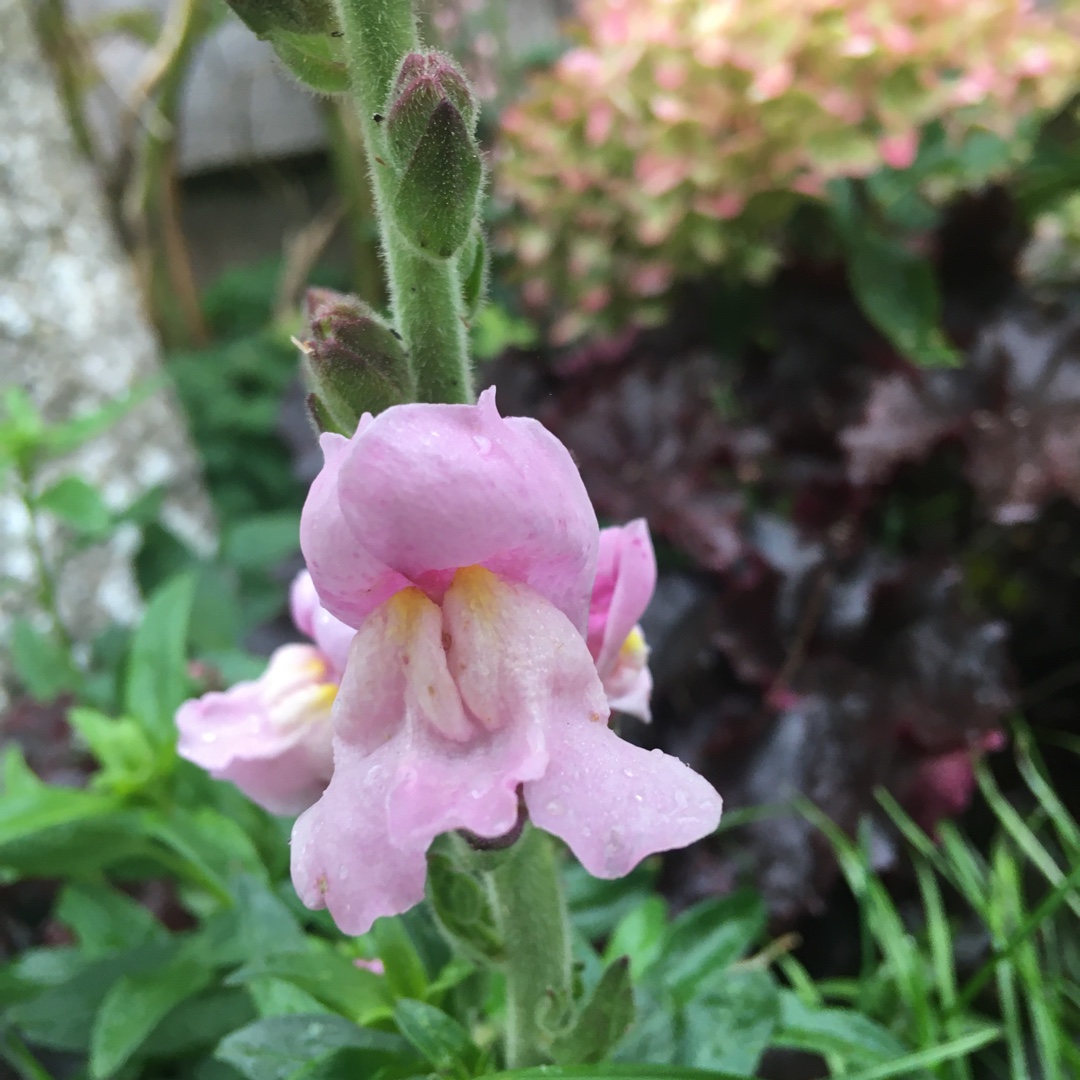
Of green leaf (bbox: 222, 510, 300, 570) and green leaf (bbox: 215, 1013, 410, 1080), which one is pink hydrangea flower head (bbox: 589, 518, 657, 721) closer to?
green leaf (bbox: 215, 1013, 410, 1080)

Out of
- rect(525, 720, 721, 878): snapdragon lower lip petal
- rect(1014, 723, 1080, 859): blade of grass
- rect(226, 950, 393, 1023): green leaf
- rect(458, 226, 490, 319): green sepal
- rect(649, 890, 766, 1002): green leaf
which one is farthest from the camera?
rect(1014, 723, 1080, 859): blade of grass

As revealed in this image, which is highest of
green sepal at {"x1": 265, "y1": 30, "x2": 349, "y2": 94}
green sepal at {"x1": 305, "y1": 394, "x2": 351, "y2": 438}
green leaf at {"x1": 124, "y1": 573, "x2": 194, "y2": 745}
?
green sepal at {"x1": 265, "y1": 30, "x2": 349, "y2": 94}

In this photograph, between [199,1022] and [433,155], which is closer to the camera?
[433,155]

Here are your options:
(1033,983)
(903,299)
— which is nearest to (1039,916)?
(1033,983)

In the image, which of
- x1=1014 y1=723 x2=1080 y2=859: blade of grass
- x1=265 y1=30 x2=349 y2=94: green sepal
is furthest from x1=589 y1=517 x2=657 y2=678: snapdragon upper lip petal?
x1=1014 y1=723 x2=1080 y2=859: blade of grass

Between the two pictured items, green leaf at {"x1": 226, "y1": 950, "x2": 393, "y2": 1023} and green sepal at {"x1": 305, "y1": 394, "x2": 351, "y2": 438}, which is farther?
green leaf at {"x1": 226, "y1": 950, "x2": 393, "y2": 1023}

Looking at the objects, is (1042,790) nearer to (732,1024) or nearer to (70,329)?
(732,1024)
